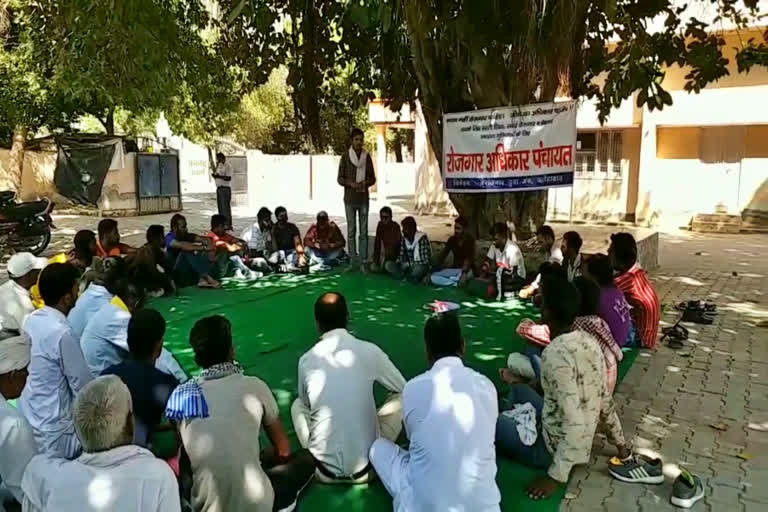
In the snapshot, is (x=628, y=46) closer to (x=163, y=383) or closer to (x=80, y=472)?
(x=163, y=383)

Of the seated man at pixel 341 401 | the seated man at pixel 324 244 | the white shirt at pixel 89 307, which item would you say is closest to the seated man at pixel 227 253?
the seated man at pixel 324 244

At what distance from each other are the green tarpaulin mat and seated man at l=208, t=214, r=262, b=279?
352 millimetres

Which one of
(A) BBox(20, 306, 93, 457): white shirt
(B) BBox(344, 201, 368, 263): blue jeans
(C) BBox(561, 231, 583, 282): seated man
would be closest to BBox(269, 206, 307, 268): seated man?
(B) BBox(344, 201, 368, 263): blue jeans

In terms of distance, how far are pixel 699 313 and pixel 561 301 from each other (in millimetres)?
4033

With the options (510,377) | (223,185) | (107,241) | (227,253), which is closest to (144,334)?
(510,377)

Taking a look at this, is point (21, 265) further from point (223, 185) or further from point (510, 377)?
point (223, 185)

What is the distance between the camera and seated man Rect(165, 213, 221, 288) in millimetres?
8086

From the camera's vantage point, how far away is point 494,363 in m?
5.31

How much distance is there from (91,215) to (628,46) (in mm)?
13769

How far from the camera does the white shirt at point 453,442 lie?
8.75 feet

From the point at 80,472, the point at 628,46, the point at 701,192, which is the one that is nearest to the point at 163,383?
the point at 80,472

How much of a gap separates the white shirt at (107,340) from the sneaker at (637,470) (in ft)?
8.01

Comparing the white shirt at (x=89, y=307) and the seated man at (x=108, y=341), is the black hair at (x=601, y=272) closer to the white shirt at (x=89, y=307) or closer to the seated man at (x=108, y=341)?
the seated man at (x=108, y=341)

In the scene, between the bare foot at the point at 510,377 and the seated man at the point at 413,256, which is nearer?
the bare foot at the point at 510,377
